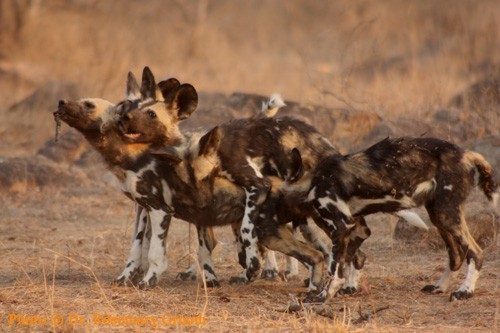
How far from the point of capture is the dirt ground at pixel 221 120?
6.41m

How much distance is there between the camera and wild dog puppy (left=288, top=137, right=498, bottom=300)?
22.7 ft

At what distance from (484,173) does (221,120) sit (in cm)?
622

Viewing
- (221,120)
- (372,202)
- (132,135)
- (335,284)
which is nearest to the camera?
(335,284)

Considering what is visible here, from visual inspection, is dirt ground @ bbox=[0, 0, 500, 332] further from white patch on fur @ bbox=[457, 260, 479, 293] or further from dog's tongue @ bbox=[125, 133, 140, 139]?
dog's tongue @ bbox=[125, 133, 140, 139]

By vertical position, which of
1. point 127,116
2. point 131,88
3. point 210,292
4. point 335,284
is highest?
point 131,88

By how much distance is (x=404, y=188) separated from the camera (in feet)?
22.9

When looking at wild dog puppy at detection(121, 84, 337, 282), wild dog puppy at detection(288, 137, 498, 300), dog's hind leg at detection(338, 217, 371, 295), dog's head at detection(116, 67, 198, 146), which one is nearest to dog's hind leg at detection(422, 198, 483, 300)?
wild dog puppy at detection(288, 137, 498, 300)

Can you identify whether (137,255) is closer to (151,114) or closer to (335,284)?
(151,114)

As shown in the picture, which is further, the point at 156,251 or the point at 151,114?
the point at 151,114

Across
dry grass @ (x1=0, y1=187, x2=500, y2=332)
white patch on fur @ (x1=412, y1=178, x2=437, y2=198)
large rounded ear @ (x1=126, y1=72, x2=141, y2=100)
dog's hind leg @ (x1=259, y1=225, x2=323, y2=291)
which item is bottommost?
dry grass @ (x1=0, y1=187, x2=500, y2=332)

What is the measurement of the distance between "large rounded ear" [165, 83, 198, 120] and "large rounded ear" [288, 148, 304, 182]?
97 cm

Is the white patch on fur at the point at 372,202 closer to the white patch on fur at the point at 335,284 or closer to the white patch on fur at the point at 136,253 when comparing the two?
the white patch on fur at the point at 335,284

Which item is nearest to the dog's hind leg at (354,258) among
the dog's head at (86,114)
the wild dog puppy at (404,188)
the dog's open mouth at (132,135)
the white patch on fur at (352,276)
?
the white patch on fur at (352,276)

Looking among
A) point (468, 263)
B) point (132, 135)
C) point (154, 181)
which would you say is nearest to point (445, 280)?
point (468, 263)
